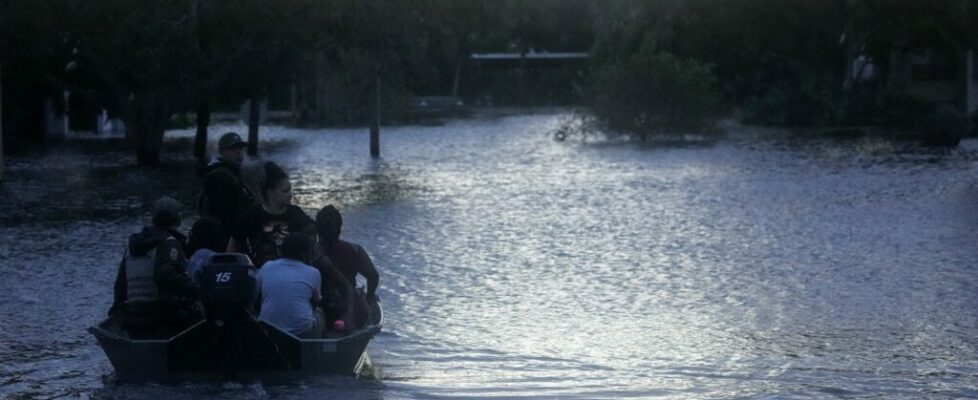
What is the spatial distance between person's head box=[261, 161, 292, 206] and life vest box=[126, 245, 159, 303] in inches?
39.1

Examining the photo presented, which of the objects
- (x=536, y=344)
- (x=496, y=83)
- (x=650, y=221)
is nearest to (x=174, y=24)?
(x=650, y=221)

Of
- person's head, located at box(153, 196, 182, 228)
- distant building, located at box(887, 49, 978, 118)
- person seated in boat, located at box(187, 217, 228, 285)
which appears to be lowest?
person seated in boat, located at box(187, 217, 228, 285)

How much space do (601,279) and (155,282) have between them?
6.74 m

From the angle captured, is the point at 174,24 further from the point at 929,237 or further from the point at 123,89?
the point at 929,237

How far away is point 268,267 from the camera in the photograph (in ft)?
34.9

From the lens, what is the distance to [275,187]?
1120 cm

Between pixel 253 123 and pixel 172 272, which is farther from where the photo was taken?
pixel 253 123

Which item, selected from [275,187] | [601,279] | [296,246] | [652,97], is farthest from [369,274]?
[652,97]

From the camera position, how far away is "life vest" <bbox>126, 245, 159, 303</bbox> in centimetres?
1064

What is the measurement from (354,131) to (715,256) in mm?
43497

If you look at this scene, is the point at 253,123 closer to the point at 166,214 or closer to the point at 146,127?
the point at 146,127

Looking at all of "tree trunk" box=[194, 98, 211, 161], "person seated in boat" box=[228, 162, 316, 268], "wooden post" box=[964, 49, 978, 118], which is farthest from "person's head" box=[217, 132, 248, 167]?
"wooden post" box=[964, 49, 978, 118]

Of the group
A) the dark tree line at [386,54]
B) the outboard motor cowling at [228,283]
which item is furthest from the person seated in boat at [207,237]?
the dark tree line at [386,54]

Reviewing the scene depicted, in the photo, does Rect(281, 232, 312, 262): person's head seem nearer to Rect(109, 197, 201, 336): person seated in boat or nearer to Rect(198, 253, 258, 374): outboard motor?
Rect(198, 253, 258, 374): outboard motor
